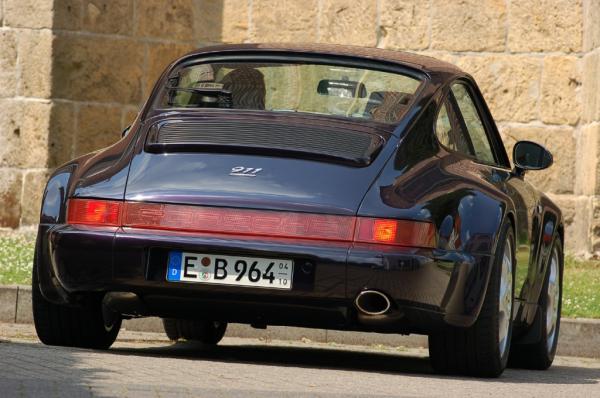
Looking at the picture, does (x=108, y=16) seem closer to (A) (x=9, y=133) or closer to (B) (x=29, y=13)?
(B) (x=29, y=13)

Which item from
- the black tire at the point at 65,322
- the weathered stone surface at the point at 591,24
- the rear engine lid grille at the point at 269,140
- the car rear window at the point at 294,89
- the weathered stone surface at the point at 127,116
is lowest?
the black tire at the point at 65,322

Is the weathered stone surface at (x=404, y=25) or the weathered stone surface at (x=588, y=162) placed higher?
the weathered stone surface at (x=404, y=25)

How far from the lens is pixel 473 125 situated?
852cm

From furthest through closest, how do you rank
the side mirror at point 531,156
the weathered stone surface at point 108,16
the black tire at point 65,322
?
the weathered stone surface at point 108,16 → the side mirror at point 531,156 → the black tire at point 65,322

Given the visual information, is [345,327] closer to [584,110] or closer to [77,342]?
[77,342]

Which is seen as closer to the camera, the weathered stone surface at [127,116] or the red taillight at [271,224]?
the red taillight at [271,224]

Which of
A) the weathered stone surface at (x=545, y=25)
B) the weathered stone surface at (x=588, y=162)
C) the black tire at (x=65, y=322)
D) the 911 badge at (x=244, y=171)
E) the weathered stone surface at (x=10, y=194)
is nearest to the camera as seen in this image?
the 911 badge at (x=244, y=171)

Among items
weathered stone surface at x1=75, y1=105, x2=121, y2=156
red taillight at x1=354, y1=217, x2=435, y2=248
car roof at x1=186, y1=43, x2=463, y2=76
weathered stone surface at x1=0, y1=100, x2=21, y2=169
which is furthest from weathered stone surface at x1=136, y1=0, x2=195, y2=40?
red taillight at x1=354, y1=217, x2=435, y2=248

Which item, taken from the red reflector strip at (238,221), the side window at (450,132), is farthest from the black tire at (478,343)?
the red reflector strip at (238,221)

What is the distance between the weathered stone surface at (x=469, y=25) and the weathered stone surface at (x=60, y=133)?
3639mm

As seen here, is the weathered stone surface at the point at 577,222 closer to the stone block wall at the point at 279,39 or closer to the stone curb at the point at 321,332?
the stone block wall at the point at 279,39

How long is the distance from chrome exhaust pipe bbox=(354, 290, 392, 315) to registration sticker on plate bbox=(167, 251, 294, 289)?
0.31 metres

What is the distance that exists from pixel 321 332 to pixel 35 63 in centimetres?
628

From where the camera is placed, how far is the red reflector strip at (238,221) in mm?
6922
